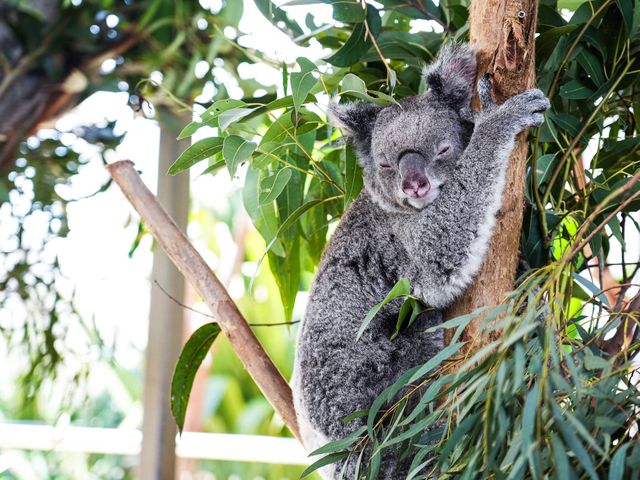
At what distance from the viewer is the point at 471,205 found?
1670 mm

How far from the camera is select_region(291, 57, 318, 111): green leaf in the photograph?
4.78ft

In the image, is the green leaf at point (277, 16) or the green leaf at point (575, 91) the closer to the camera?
the green leaf at point (575, 91)

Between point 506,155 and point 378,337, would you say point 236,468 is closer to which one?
point 378,337

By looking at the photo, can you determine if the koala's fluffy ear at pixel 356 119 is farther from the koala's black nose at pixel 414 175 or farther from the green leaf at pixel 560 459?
the green leaf at pixel 560 459

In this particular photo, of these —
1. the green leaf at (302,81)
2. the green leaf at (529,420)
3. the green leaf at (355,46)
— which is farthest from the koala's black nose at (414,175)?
the green leaf at (529,420)

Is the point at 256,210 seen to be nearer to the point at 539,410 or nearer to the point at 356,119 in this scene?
the point at 356,119

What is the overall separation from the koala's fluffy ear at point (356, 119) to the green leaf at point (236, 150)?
38 centimetres

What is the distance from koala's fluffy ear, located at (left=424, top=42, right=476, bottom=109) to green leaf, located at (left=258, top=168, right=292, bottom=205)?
1.34 feet

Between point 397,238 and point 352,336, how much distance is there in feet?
0.90

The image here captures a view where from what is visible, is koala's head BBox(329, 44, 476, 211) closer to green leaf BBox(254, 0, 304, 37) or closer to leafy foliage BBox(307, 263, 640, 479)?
green leaf BBox(254, 0, 304, 37)

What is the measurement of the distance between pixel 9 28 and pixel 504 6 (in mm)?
2665

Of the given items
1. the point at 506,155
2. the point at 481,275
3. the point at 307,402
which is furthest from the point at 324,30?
the point at 307,402

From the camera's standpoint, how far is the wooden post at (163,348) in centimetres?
271

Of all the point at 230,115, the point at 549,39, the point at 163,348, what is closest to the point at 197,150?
the point at 230,115
